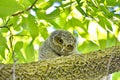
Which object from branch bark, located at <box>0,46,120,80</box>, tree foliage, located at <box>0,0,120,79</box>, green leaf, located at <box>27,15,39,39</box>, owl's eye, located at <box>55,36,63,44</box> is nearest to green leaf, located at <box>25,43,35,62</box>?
tree foliage, located at <box>0,0,120,79</box>

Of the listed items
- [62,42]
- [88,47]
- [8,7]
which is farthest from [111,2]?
[8,7]

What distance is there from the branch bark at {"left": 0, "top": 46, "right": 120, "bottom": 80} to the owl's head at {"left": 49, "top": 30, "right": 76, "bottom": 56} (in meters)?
0.57

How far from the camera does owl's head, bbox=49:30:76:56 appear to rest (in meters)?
1.85

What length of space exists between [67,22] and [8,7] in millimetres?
882

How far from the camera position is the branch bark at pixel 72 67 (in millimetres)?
1233

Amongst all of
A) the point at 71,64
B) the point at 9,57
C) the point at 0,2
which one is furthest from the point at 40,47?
the point at 0,2

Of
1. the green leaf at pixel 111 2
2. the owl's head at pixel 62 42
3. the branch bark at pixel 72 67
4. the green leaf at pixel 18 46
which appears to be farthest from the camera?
the owl's head at pixel 62 42

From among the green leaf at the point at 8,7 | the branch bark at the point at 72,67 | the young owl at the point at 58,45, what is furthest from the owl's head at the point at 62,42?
the green leaf at the point at 8,7

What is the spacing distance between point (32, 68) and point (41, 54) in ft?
3.31

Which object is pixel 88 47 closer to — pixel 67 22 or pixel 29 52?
pixel 67 22

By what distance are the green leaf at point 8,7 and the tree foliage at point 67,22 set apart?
35 centimetres

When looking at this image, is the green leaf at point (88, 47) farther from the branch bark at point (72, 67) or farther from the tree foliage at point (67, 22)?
the branch bark at point (72, 67)

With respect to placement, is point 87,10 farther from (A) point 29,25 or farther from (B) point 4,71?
(B) point 4,71

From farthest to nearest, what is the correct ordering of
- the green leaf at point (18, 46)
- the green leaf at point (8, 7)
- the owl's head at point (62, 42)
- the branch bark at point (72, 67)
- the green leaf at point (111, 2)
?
1. the owl's head at point (62, 42)
2. the green leaf at point (18, 46)
3. the green leaf at point (111, 2)
4. the branch bark at point (72, 67)
5. the green leaf at point (8, 7)
